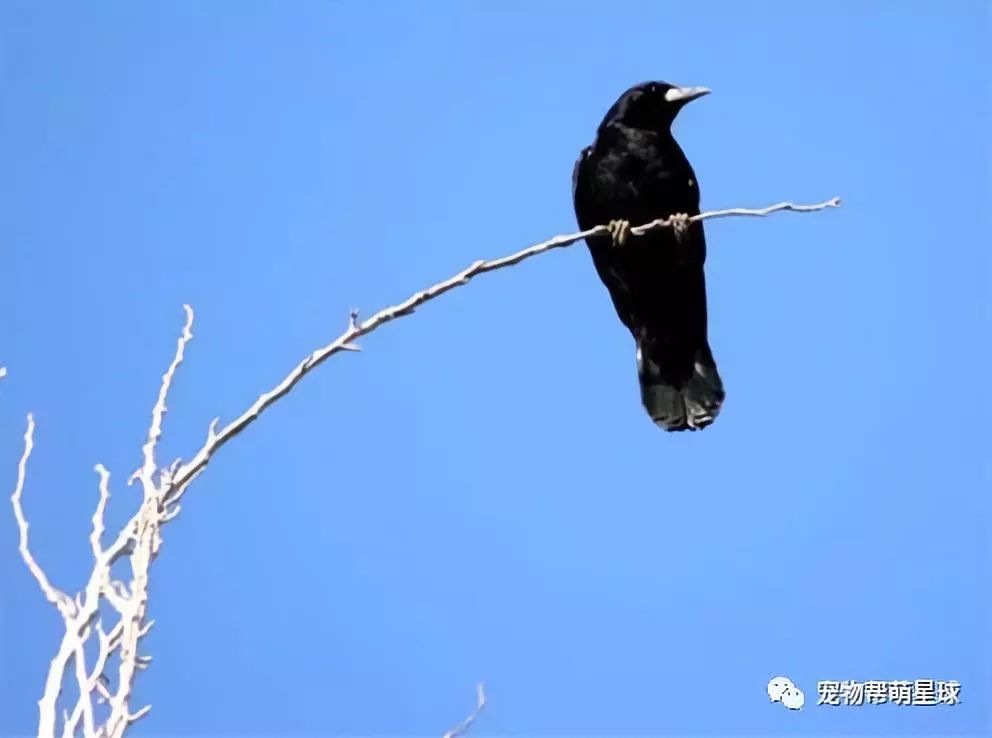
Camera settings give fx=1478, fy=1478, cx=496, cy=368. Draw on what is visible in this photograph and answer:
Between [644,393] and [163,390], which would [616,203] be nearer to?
[644,393]

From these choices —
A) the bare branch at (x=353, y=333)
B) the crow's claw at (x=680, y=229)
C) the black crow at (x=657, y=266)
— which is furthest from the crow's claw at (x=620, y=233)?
→ the bare branch at (x=353, y=333)

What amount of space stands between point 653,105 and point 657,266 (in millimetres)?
984

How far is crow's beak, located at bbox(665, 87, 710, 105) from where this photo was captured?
23.0ft

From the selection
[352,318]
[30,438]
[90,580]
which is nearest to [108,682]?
[90,580]

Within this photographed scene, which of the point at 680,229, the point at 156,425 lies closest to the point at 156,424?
the point at 156,425

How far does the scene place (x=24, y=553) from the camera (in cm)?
262

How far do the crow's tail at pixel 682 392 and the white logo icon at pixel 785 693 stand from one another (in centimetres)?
118

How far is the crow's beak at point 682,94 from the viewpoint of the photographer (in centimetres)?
701

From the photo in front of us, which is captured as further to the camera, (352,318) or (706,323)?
(706,323)

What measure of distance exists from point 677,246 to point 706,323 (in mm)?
447

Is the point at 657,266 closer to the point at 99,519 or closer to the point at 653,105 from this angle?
the point at 653,105

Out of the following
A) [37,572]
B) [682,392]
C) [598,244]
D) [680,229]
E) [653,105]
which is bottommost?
[37,572]

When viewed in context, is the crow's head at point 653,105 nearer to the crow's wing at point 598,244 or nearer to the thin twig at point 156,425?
the crow's wing at point 598,244

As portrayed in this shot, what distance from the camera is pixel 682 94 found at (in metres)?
7.02
